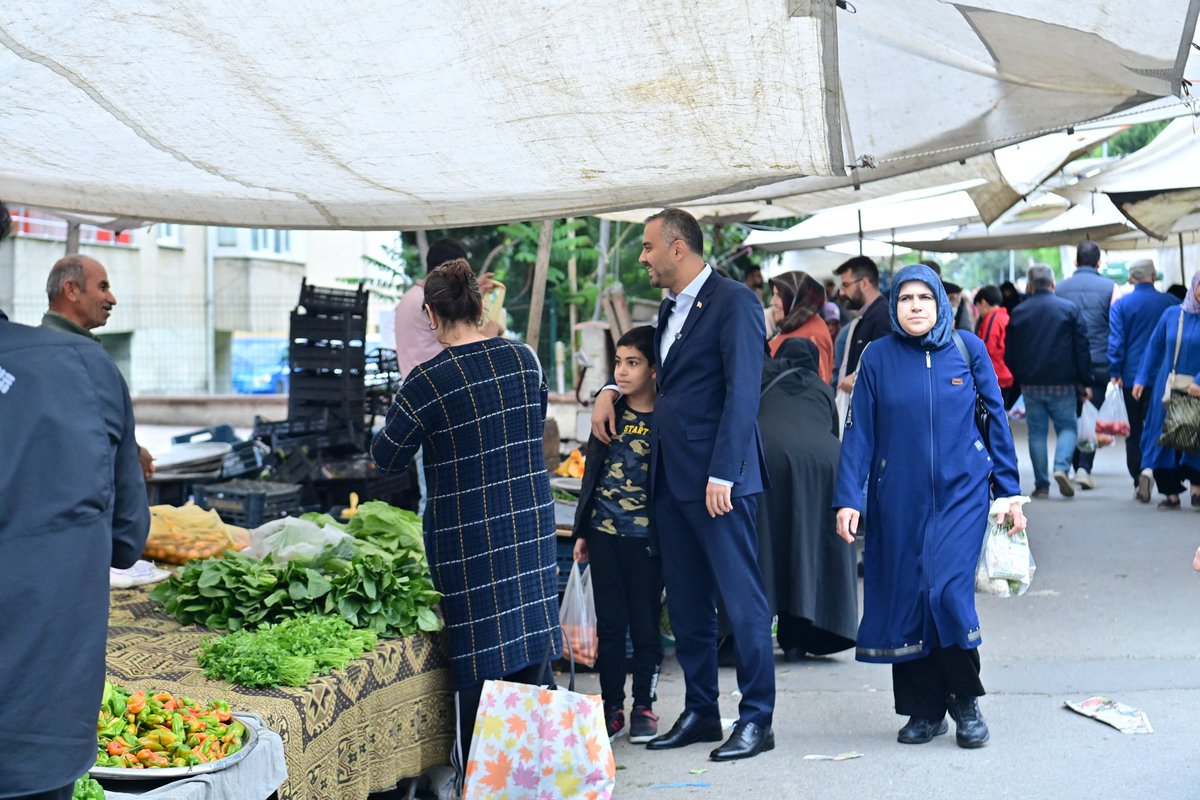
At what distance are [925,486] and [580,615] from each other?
182cm

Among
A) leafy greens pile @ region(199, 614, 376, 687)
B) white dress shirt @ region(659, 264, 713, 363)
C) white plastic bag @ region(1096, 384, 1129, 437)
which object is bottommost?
leafy greens pile @ region(199, 614, 376, 687)

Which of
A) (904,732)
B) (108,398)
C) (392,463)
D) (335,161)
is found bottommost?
(904,732)

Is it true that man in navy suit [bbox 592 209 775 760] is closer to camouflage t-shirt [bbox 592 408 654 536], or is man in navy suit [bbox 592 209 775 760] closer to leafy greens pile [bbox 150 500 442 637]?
camouflage t-shirt [bbox 592 408 654 536]

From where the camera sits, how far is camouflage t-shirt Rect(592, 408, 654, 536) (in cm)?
561

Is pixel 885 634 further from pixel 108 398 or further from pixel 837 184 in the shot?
pixel 108 398

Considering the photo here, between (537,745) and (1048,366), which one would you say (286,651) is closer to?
(537,745)

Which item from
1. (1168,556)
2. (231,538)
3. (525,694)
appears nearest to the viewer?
(525,694)

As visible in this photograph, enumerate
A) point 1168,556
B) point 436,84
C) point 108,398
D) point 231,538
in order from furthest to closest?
point 1168,556
point 231,538
point 436,84
point 108,398

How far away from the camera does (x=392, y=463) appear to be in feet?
15.9

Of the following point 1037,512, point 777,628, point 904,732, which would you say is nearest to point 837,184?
point 777,628

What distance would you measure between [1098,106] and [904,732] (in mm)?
2728

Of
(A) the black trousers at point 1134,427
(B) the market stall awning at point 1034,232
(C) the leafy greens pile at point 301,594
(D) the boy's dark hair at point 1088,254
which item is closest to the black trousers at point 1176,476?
(A) the black trousers at point 1134,427

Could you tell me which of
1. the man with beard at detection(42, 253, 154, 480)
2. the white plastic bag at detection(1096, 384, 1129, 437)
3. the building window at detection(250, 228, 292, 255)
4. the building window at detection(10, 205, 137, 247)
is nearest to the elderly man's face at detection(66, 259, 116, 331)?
the man with beard at detection(42, 253, 154, 480)

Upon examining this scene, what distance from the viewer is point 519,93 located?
4223 millimetres
